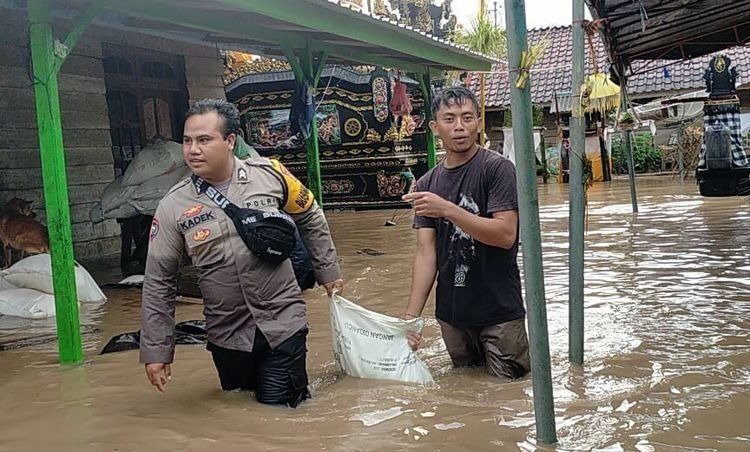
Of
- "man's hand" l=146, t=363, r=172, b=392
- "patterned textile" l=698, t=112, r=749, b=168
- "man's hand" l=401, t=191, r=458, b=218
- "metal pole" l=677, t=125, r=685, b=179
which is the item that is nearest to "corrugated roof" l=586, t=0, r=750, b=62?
"man's hand" l=401, t=191, r=458, b=218

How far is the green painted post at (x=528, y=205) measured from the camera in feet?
9.07

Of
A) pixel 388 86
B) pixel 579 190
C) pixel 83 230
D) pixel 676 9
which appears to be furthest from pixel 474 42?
pixel 579 190

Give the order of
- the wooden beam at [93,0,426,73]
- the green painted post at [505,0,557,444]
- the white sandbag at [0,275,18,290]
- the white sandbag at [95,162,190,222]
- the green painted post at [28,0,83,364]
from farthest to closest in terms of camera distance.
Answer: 1. the white sandbag at [95,162,190,222]
2. the white sandbag at [0,275,18,290]
3. the wooden beam at [93,0,426,73]
4. the green painted post at [28,0,83,364]
5. the green painted post at [505,0,557,444]

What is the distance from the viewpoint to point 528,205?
9.22 feet

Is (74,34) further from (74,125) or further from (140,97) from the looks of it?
(140,97)

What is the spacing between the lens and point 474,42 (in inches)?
764

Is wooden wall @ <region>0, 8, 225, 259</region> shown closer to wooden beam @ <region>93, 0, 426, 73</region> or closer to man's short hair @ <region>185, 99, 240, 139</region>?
wooden beam @ <region>93, 0, 426, 73</region>

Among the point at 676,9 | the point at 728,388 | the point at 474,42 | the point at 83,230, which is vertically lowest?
the point at 728,388

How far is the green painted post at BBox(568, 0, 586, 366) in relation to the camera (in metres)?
4.11

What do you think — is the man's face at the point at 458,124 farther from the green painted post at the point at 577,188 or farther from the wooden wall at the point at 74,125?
the wooden wall at the point at 74,125

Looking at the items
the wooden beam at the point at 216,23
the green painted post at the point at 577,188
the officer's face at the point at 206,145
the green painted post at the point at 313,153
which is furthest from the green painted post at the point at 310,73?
the officer's face at the point at 206,145

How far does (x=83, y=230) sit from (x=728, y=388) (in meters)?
8.50

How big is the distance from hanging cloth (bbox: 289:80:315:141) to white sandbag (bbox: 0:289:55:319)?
4.19 m

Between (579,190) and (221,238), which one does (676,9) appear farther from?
(221,238)
